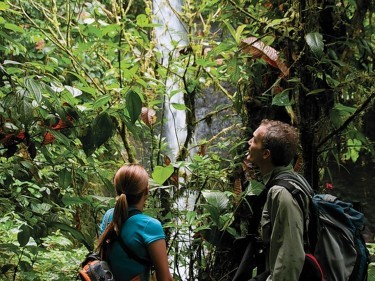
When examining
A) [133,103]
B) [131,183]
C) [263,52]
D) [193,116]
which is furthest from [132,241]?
[193,116]

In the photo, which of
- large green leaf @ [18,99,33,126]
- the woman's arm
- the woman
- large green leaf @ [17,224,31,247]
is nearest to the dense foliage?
large green leaf @ [17,224,31,247]

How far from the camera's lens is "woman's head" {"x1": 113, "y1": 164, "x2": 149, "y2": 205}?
7.32 feet

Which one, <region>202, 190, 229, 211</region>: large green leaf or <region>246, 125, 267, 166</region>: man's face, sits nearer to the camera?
<region>246, 125, 267, 166</region>: man's face

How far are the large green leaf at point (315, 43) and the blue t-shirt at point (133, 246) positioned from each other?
1257 millimetres

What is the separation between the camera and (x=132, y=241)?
7.07 ft

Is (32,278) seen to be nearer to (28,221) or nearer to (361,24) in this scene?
(28,221)

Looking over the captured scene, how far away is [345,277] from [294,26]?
1.49 m

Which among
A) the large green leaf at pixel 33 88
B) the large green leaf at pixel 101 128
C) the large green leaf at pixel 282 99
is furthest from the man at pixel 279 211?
the large green leaf at pixel 33 88

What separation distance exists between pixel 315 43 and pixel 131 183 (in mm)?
1251

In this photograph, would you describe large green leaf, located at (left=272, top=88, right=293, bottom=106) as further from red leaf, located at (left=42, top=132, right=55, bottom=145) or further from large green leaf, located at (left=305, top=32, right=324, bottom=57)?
red leaf, located at (left=42, top=132, right=55, bottom=145)

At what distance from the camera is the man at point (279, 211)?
1.92 m

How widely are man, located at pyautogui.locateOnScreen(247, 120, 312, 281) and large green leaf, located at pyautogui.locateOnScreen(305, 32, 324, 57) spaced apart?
550 mm

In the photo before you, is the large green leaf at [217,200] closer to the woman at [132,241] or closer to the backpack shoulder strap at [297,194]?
the woman at [132,241]

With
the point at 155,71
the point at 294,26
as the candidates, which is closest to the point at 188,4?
the point at 155,71
